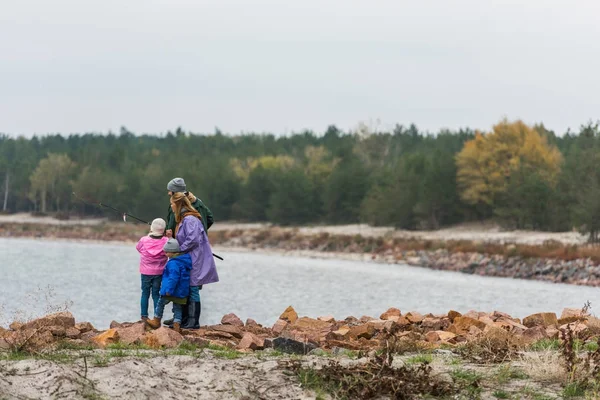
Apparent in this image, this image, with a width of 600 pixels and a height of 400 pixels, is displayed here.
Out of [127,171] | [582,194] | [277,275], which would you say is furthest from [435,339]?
[127,171]

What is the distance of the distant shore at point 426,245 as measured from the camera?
41.8m

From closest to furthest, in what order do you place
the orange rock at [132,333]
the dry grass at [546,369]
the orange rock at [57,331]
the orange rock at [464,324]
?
the dry grass at [546,369] < the orange rock at [57,331] < the orange rock at [132,333] < the orange rock at [464,324]

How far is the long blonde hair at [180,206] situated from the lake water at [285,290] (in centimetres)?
749

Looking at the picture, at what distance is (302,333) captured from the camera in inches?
472

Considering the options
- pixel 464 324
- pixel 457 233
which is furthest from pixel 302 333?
pixel 457 233

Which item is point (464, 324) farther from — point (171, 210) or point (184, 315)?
point (171, 210)

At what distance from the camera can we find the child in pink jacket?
12.0m

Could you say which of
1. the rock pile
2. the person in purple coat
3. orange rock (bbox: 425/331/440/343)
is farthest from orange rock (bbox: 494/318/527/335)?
the person in purple coat


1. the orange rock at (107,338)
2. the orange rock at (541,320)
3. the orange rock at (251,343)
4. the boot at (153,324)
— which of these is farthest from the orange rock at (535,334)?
the orange rock at (107,338)

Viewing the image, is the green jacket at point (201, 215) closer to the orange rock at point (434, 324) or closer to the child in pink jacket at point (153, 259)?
the child in pink jacket at point (153, 259)

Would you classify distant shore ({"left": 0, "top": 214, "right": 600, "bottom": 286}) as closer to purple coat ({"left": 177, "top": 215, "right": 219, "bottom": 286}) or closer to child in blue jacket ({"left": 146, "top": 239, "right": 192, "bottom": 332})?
purple coat ({"left": 177, "top": 215, "right": 219, "bottom": 286})

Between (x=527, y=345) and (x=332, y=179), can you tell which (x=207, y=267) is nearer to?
(x=527, y=345)

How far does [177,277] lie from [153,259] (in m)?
0.56

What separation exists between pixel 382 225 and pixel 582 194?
21.5 m
